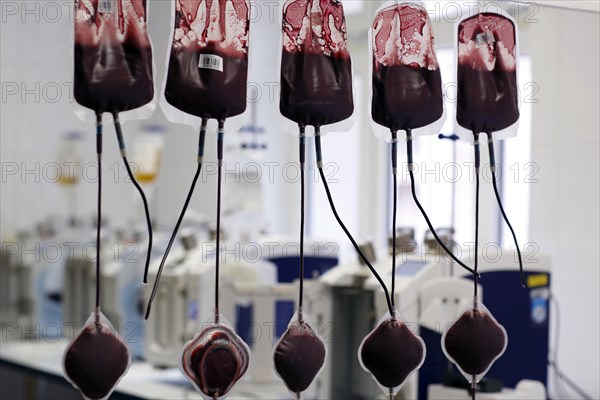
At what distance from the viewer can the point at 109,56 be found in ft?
3.42

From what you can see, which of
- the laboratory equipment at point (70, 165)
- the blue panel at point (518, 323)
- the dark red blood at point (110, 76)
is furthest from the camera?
the laboratory equipment at point (70, 165)

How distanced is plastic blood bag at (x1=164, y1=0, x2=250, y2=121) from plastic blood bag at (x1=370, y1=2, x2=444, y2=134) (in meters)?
0.22

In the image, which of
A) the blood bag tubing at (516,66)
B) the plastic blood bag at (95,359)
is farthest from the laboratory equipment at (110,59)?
the blood bag tubing at (516,66)

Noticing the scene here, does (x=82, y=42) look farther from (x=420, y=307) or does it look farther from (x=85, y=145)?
(x=85, y=145)

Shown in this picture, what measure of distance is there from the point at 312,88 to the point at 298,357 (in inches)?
15.2

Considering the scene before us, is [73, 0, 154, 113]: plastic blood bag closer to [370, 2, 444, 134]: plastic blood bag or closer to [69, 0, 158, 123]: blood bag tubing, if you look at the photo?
[69, 0, 158, 123]: blood bag tubing

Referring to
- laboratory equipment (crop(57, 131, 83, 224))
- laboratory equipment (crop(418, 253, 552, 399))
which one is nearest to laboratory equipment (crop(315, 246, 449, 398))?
laboratory equipment (crop(418, 253, 552, 399))

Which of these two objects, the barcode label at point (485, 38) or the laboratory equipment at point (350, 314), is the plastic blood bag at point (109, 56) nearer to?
the barcode label at point (485, 38)

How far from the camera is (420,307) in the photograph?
2236 mm

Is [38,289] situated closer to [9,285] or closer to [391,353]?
[9,285]

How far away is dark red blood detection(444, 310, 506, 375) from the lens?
4.27 ft

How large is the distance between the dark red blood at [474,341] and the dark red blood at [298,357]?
243 mm

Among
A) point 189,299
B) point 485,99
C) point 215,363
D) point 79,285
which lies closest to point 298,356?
point 215,363

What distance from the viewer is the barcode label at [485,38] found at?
1266 mm
